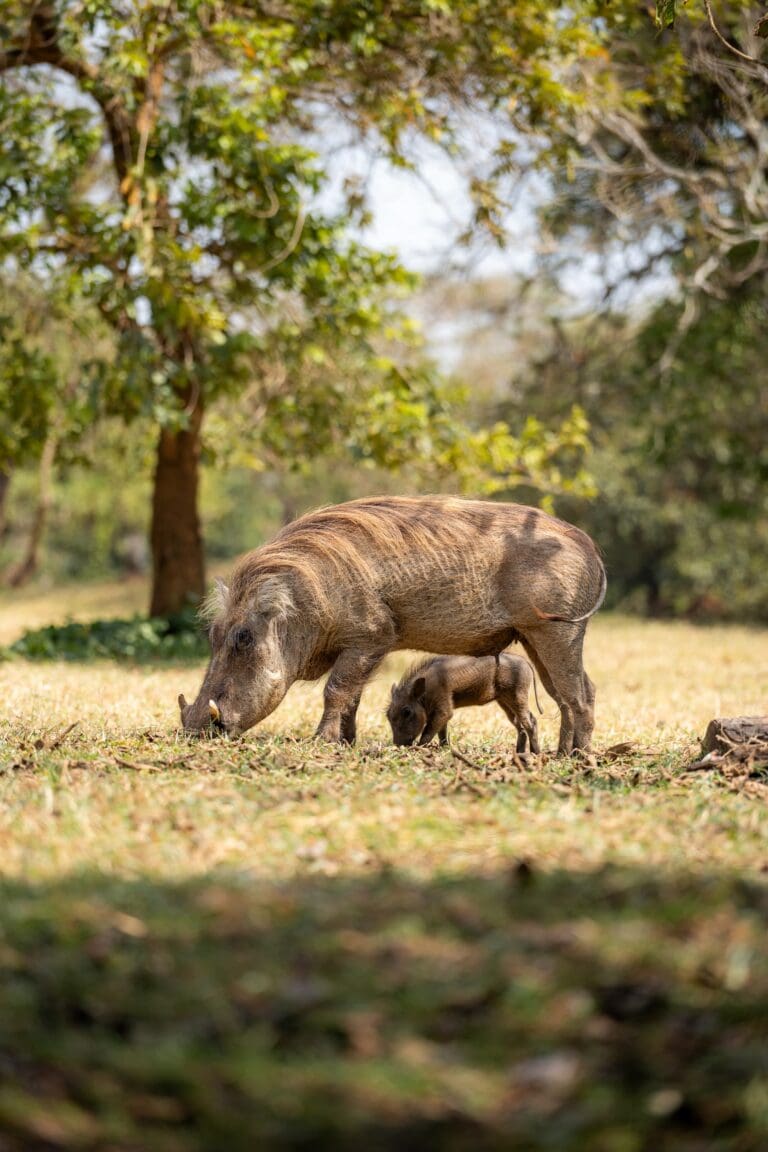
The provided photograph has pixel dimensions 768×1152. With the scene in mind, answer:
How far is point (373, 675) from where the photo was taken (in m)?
6.53

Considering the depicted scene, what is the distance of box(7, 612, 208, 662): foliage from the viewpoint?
1258 centimetres

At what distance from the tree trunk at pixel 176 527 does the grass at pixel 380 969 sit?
9.01m

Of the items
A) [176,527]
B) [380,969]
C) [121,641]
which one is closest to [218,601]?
[380,969]

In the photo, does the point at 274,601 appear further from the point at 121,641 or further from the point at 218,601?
the point at 121,641

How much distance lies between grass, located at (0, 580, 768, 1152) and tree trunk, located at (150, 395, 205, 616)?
355 inches

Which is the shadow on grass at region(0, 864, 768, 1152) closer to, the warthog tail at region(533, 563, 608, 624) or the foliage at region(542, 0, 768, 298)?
the warthog tail at region(533, 563, 608, 624)

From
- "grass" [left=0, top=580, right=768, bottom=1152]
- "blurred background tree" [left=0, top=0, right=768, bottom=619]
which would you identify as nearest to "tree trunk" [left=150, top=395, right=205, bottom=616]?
"blurred background tree" [left=0, top=0, right=768, bottom=619]

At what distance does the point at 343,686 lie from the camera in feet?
21.0

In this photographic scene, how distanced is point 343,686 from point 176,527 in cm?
752

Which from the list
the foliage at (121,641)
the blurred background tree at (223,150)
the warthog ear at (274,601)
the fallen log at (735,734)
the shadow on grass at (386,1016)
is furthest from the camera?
the foliage at (121,641)

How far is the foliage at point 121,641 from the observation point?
12.6m

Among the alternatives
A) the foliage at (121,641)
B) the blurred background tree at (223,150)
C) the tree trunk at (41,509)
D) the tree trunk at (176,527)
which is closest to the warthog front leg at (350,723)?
the blurred background tree at (223,150)

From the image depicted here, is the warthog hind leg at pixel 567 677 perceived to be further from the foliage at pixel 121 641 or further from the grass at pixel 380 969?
the foliage at pixel 121 641

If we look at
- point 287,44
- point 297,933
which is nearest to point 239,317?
point 287,44
